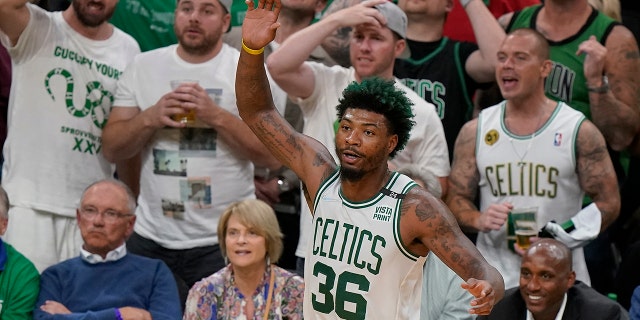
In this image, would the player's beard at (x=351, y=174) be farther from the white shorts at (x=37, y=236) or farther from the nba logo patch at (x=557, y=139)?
the white shorts at (x=37, y=236)

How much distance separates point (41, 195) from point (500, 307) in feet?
9.00

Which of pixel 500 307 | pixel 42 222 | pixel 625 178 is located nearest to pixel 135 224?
pixel 42 222

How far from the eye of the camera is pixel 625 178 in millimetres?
7715

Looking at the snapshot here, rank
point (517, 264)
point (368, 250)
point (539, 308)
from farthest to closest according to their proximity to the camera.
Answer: point (517, 264)
point (539, 308)
point (368, 250)

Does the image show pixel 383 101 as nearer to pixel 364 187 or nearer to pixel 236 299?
pixel 364 187

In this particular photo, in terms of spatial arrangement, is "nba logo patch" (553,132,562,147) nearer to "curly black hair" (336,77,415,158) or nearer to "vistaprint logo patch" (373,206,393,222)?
"curly black hair" (336,77,415,158)

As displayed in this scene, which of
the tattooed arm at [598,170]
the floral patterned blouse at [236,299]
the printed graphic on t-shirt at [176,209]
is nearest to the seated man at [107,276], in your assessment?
the floral patterned blouse at [236,299]

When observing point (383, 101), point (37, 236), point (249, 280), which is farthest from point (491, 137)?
point (37, 236)

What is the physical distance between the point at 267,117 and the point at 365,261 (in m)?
0.79

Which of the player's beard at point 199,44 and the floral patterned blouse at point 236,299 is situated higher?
the player's beard at point 199,44

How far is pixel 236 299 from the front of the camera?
249 inches

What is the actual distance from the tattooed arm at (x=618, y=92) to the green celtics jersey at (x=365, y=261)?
2494 mm

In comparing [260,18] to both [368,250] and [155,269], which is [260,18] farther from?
[155,269]

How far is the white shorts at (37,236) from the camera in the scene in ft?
22.9
